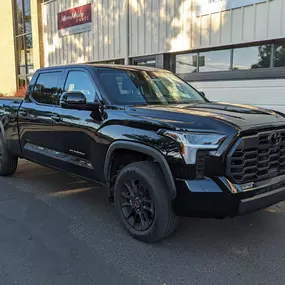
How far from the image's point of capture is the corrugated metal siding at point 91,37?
39.5ft

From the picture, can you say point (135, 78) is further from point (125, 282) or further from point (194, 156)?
point (125, 282)

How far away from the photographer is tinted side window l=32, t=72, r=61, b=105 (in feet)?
15.6

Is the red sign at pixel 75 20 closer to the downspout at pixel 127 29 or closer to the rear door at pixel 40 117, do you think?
the downspout at pixel 127 29

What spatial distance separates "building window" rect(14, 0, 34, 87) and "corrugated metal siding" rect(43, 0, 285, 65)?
307 cm

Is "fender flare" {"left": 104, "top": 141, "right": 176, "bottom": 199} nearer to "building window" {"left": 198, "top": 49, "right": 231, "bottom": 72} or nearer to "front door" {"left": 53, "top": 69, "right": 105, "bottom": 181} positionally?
"front door" {"left": 53, "top": 69, "right": 105, "bottom": 181}

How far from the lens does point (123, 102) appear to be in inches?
152

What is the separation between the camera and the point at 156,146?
3.12 m

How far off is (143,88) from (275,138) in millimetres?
1772

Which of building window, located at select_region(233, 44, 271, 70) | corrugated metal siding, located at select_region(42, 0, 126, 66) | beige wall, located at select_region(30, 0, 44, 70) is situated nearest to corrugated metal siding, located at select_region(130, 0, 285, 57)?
building window, located at select_region(233, 44, 271, 70)

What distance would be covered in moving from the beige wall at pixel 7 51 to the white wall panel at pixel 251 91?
1416 cm

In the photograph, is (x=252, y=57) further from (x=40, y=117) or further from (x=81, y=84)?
(x=40, y=117)

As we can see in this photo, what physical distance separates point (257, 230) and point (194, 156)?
1505mm

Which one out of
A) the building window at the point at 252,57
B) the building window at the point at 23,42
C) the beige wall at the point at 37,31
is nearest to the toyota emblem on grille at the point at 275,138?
the building window at the point at 252,57

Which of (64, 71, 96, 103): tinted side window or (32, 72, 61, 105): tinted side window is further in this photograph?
(32, 72, 61, 105): tinted side window
